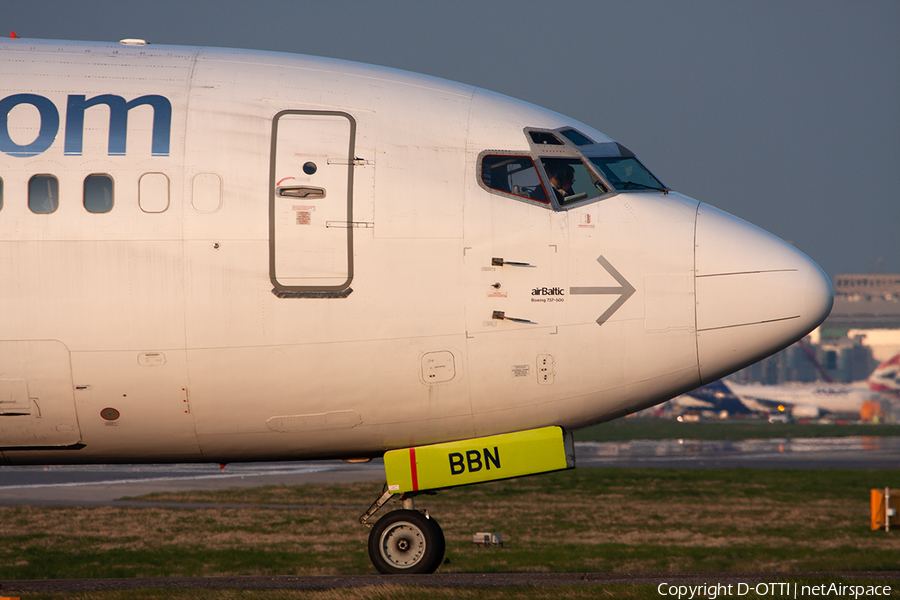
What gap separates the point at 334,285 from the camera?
34.0 ft

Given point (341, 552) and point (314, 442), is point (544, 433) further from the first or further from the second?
point (341, 552)

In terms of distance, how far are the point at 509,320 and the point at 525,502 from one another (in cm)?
2087

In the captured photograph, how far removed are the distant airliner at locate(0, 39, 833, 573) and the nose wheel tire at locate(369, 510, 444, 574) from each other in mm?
28

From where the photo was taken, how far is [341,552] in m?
20.7

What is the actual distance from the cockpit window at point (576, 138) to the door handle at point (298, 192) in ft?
10.8

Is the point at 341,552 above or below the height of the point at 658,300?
below

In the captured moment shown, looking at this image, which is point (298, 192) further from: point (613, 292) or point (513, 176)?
point (613, 292)

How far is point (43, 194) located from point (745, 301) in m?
8.34

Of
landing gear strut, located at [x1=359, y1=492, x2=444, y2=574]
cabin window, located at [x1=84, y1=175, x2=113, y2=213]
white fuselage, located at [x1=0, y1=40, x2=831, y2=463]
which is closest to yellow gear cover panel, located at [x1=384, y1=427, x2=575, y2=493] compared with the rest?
white fuselage, located at [x1=0, y1=40, x2=831, y2=463]

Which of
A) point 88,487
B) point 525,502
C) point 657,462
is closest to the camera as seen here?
point 525,502

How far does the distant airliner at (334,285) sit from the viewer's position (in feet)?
33.8

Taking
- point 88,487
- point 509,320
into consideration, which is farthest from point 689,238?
point 88,487

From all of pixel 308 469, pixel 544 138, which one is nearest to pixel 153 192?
pixel 544 138

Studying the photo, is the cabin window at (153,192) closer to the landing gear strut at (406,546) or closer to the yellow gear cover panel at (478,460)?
the yellow gear cover panel at (478,460)
